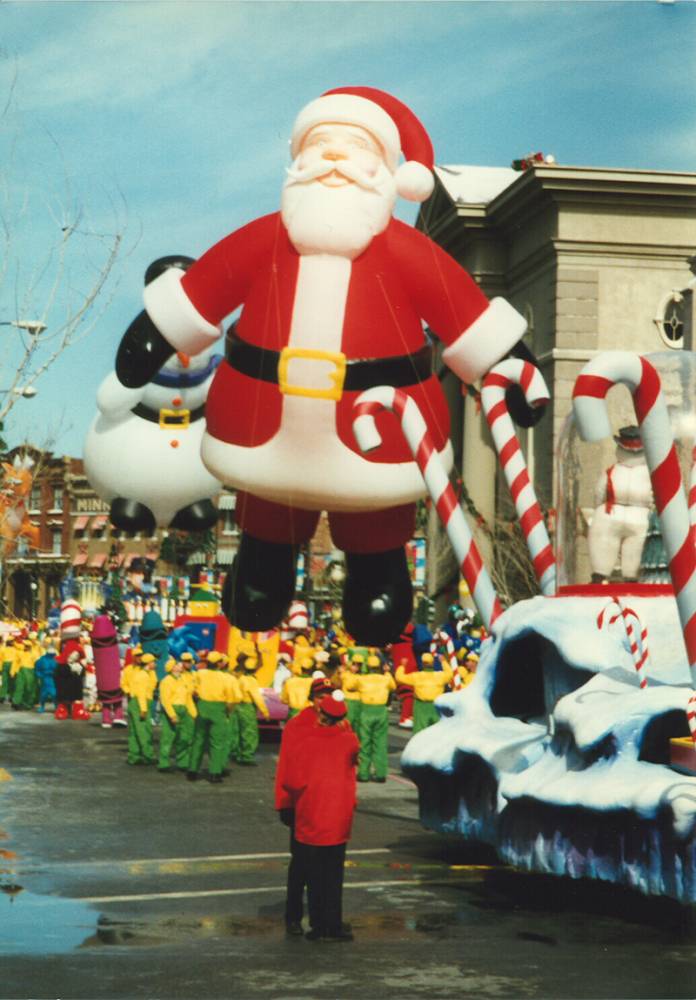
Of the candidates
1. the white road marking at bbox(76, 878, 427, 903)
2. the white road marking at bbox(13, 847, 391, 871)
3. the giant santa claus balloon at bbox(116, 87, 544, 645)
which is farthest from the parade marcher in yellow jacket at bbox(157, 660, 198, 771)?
the giant santa claus balloon at bbox(116, 87, 544, 645)

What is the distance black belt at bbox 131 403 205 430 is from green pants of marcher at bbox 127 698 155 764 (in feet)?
28.5

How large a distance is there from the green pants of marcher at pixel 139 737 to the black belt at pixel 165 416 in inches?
342

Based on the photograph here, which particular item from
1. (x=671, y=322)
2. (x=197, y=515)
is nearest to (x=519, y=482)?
(x=197, y=515)

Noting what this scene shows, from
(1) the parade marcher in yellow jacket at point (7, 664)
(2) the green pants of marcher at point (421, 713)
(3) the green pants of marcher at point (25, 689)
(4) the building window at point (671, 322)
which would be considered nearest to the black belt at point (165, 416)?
(2) the green pants of marcher at point (421, 713)

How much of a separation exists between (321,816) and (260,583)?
1.27 metres

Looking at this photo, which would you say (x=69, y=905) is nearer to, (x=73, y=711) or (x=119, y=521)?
(x=119, y=521)

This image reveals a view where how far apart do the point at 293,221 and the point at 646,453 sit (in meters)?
2.08

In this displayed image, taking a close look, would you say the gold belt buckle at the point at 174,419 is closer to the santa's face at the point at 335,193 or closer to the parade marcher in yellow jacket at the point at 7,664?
the santa's face at the point at 335,193

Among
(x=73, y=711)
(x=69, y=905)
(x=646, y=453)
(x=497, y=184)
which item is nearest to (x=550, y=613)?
(x=646, y=453)

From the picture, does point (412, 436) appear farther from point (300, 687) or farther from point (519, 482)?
point (300, 687)

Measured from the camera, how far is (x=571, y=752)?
9117 millimetres

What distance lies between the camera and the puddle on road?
7953 millimetres

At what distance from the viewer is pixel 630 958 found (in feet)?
26.5

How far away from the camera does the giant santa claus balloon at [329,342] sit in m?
8.02
